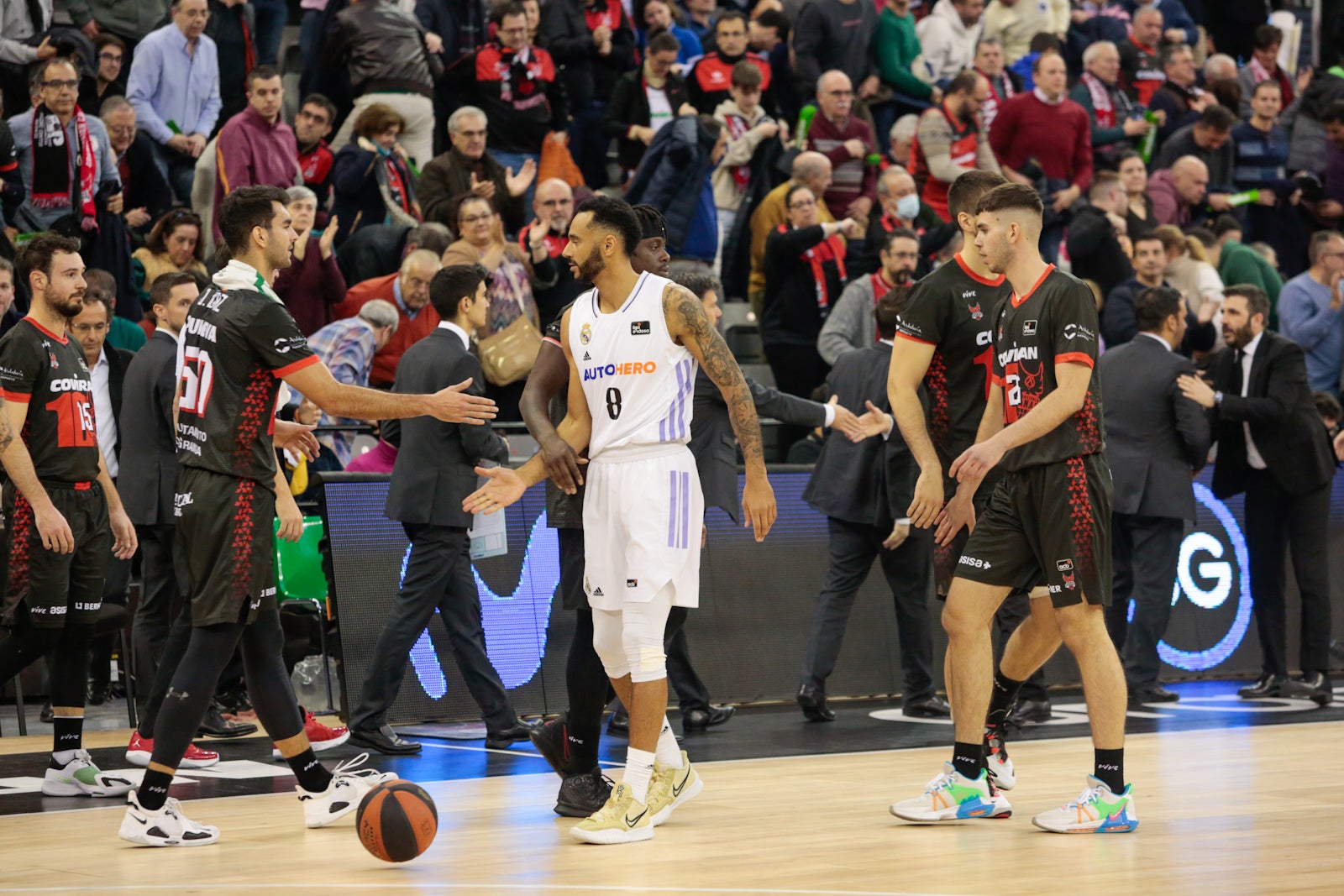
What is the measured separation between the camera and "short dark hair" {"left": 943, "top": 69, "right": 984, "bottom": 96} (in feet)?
49.8

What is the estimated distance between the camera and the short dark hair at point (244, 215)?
657cm

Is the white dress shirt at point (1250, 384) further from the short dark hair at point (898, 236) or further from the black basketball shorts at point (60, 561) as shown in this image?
the black basketball shorts at point (60, 561)

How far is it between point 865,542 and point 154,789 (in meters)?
5.04

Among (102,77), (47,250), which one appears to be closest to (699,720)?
(47,250)

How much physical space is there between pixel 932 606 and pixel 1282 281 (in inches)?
306

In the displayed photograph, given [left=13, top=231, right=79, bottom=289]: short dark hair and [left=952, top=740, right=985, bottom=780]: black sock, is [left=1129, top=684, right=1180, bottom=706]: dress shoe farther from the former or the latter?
[left=13, top=231, right=79, bottom=289]: short dark hair

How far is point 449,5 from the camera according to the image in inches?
601

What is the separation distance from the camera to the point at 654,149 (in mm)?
13891

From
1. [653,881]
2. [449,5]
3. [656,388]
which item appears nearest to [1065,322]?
[656,388]

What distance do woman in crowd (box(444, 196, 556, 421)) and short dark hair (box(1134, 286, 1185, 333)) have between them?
4130 millimetres

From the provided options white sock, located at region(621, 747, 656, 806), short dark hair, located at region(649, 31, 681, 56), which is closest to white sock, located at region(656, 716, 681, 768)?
white sock, located at region(621, 747, 656, 806)

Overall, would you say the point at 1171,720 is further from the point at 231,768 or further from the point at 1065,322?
the point at 231,768

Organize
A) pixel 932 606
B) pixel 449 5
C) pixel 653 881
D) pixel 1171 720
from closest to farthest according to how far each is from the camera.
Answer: pixel 653 881 < pixel 1171 720 < pixel 932 606 < pixel 449 5

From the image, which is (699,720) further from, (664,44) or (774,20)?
(774,20)
